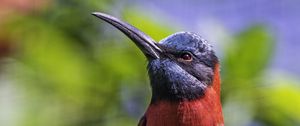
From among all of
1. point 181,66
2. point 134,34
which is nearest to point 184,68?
point 181,66

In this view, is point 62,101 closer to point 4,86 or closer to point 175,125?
point 4,86

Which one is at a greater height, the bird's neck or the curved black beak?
the curved black beak

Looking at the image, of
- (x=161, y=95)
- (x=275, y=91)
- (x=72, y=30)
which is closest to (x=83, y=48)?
(x=72, y=30)

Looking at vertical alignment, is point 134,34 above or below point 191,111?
above

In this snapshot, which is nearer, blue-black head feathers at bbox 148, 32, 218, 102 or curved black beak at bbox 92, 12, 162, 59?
curved black beak at bbox 92, 12, 162, 59

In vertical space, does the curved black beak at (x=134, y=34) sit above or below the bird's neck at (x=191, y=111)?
above

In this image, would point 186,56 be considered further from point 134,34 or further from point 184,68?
point 134,34

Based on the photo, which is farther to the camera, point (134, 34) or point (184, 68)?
point (184, 68)
